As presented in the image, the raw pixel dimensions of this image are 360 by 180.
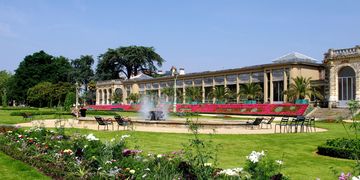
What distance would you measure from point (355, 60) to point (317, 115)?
23.8ft

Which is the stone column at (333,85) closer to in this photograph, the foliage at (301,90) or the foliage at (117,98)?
the foliage at (301,90)

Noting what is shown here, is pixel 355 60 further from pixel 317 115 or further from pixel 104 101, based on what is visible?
pixel 104 101

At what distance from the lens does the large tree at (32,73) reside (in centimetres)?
8431

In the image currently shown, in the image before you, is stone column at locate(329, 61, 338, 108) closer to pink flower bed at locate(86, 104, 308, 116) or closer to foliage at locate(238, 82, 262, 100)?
pink flower bed at locate(86, 104, 308, 116)

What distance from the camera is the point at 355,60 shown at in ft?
131

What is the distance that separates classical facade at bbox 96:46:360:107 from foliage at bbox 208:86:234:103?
44.2 inches

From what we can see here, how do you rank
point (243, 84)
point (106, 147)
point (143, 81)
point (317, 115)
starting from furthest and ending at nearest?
point (143, 81)
point (243, 84)
point (317, 115)
point (106, 147)

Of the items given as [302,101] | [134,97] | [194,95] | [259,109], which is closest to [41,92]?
[134,97]

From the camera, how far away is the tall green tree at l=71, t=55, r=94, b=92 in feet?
300

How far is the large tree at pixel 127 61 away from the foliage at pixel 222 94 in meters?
32.0

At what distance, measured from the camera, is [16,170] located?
7.96m

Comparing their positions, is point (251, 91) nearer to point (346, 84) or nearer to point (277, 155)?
point (346, 84)

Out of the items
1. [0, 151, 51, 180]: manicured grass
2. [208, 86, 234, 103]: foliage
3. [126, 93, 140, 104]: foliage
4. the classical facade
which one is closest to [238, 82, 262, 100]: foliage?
the classical facade

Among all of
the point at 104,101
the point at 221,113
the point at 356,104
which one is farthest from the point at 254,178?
the point at 104,101
